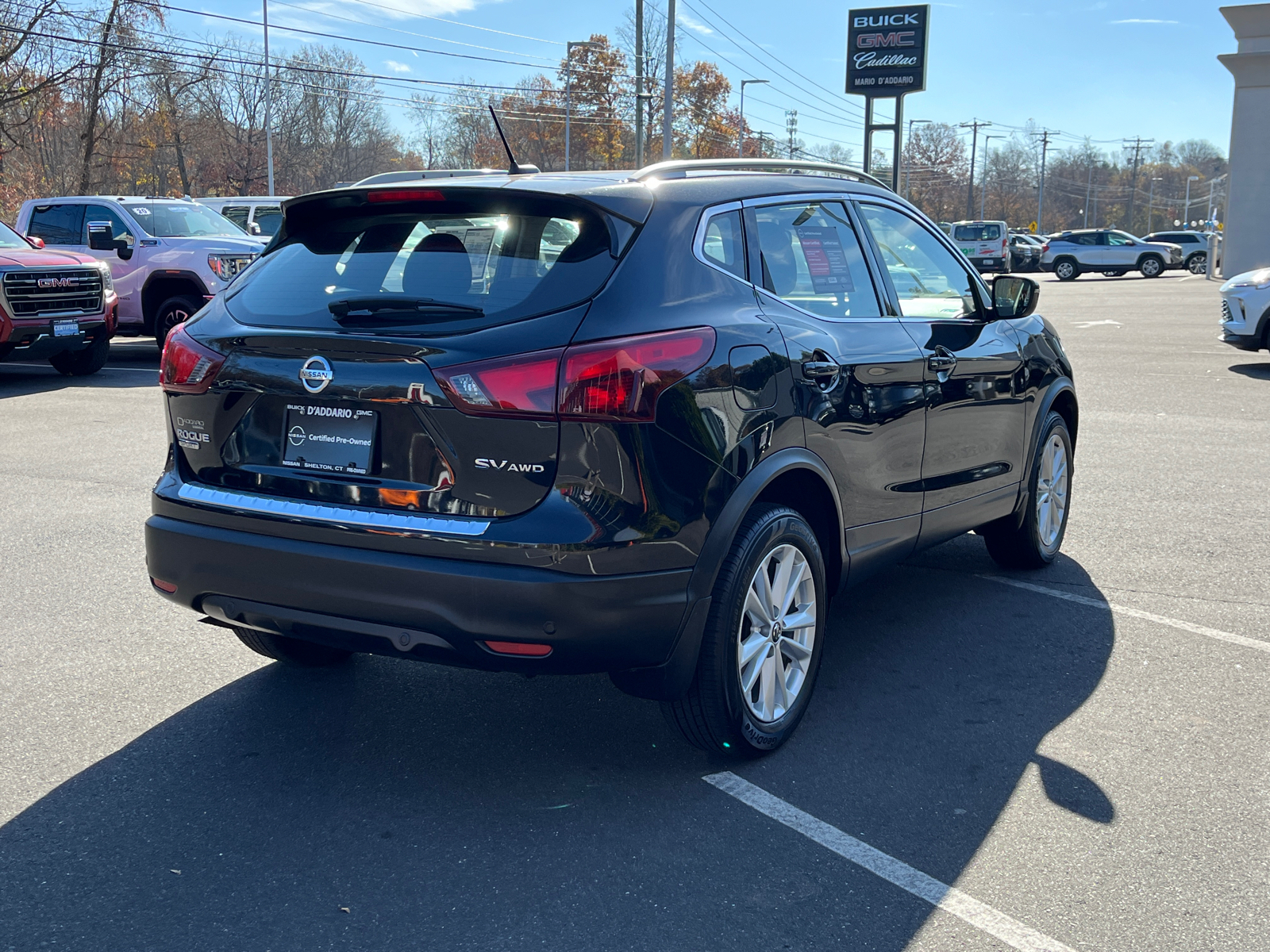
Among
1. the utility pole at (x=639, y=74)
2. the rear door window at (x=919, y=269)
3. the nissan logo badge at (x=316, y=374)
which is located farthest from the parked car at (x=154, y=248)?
the utility pole at (x=639, y=74)

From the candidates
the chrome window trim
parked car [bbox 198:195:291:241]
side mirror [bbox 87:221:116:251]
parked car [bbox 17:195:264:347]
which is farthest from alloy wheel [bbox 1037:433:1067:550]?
parked car [bbox 198:195:291:241]

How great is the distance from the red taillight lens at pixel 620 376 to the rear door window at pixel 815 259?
73 cm

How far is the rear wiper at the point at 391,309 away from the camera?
3.36 m

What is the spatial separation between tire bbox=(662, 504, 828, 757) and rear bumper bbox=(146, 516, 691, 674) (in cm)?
22

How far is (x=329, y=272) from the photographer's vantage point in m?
3.70

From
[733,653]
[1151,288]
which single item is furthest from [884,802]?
[1151,288]

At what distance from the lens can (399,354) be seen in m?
3.26

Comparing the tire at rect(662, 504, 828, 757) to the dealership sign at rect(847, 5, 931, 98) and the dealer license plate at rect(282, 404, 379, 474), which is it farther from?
the dealership sign at rect(847, 5, 931, 98)

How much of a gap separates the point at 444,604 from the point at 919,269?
277 cm

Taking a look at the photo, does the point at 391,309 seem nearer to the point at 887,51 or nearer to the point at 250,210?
the point at 250,210

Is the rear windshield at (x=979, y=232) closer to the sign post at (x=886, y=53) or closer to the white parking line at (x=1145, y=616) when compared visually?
the sign post at (x=886, y=53)

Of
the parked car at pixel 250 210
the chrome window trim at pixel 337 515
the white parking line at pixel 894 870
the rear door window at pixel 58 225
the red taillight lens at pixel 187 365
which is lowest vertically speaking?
the white parking line at pixel 894 870

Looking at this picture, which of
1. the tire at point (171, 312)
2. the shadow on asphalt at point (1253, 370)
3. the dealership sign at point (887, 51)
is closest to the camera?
the shadow on asphalt at point (1253, 370)

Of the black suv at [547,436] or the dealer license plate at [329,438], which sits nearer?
the black suv at [547,436]
